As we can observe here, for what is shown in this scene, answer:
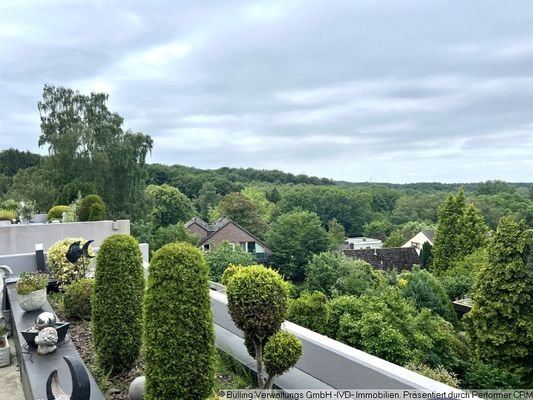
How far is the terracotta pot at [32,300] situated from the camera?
5355 mm

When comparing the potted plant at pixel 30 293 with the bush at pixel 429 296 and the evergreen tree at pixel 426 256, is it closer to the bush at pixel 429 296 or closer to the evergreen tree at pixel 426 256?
the bush at pixel 429 296

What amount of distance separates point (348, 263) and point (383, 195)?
5664 cm

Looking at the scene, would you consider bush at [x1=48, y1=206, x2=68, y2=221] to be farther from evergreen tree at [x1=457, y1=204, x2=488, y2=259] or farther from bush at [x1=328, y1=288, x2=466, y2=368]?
evergreen tree at [x1=457, y1=204, x2=488, y2=259]

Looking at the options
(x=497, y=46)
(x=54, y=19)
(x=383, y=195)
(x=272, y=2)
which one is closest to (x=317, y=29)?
(x=272, y=2)

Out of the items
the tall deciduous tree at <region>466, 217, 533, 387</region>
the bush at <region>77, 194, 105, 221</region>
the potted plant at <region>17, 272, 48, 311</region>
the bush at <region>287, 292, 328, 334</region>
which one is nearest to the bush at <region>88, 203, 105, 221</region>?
the bush at <region>77, 194, 105, 221</region>

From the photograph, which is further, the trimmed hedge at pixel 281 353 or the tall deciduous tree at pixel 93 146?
the tall deciduous tree at pixel 93 146

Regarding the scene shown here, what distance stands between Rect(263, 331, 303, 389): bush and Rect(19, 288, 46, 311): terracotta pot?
13.2 feet

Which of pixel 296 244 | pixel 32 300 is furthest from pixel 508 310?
pixel 296 244

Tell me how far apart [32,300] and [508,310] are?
41.0 ft

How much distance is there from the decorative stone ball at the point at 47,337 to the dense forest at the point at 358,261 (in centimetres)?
326

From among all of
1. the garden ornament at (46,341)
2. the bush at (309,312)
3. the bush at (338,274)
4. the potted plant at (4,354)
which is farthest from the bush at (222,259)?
the garden ornament at (46,341)

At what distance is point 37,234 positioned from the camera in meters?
10.1

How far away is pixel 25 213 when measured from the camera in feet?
39.5

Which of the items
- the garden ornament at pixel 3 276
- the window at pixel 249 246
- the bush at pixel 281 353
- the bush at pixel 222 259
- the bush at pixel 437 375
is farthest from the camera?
the window at pixel 249 246
